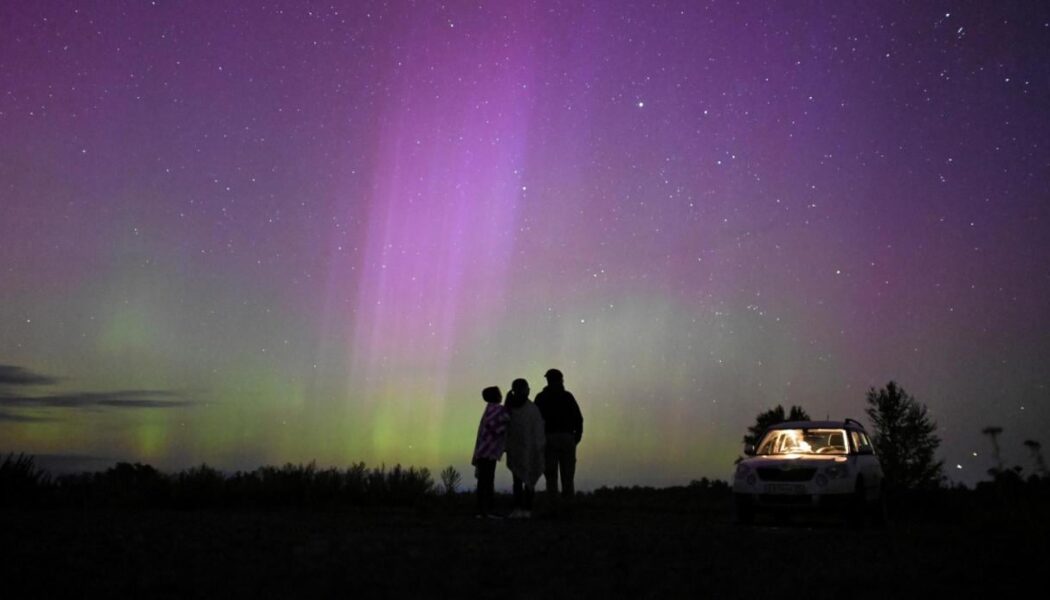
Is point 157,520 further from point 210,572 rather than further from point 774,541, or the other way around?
point 774,541

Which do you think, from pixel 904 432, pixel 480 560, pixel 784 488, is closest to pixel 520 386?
pixel 784 488

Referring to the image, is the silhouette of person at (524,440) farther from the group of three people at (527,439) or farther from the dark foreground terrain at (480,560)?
the dark foreground terrain at (480,560)

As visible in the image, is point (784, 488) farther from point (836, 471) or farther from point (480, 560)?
point (480, 560)

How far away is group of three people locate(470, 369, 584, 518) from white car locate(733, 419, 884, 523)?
2.96m

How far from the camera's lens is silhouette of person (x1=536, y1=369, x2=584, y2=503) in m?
17.5

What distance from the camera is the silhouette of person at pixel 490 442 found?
15.9m

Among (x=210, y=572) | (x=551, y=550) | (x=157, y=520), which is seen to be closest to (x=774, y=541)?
(x=551, y=550)

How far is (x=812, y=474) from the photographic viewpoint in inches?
633

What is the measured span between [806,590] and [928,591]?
0.86 metres

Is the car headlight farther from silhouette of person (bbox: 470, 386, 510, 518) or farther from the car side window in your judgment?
silhouette of person (bbox: 470, 386, 510, 518)

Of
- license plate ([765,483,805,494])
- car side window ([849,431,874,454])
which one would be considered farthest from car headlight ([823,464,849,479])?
car side window ([849,431,874,454])

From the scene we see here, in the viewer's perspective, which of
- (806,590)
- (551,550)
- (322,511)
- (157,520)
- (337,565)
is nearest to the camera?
(806,590)

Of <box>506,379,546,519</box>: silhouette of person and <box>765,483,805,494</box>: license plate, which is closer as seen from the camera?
<box>765,483,805,494</box>: license plate

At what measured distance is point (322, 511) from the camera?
16.5 meters
